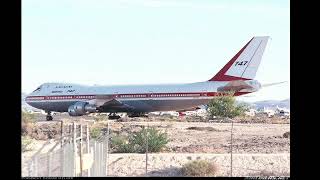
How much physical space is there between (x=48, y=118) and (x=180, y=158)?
28332 millimetres

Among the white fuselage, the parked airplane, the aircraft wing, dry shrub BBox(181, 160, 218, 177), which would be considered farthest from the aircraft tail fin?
dry shrub BBox(181, 160, 218, 177)

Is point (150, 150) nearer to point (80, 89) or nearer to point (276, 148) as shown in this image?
point (276, 148)

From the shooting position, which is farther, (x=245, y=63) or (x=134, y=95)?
(x=245, y=63)

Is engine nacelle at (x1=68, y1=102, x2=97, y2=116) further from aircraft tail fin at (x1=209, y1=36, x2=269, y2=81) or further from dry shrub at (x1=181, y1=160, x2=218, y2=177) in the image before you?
dry shrub at (x1=181, y1=160, x2=218, y2=177)

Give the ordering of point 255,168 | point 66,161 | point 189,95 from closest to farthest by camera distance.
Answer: point 66,161, point 255,168, point 189,95

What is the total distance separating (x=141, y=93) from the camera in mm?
49688

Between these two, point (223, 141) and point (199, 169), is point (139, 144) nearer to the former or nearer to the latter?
point (199, 169)

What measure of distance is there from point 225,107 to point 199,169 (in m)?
35.0

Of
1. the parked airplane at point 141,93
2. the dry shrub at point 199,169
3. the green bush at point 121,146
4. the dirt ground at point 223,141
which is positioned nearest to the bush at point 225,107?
the parked airplane at point 141,93

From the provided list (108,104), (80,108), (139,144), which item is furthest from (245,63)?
(139,144)

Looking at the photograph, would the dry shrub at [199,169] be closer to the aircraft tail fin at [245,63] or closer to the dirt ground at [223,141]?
the dirt ground at [223,141]

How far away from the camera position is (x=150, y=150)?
26.4m

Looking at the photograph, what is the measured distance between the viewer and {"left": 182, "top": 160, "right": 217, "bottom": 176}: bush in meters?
20.3
